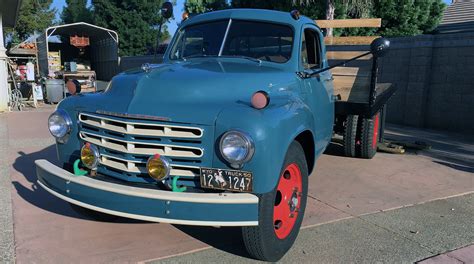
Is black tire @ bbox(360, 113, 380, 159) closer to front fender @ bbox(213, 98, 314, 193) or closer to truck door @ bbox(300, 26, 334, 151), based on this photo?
truck door @ bbox(300, 26, 334, 151)

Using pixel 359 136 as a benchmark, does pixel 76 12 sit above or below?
above

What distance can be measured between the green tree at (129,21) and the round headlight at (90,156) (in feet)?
106

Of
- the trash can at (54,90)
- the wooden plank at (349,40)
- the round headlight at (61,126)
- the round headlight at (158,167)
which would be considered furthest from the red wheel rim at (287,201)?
the trash can at (54,90)

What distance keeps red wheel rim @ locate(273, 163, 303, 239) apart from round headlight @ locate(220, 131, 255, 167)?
0.54m

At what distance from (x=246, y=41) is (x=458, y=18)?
18674 mm

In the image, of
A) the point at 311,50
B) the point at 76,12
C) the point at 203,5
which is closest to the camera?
the point at 311,50

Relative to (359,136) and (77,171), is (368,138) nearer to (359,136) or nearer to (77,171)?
(359,136)

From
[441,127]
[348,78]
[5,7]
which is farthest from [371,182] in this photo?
[5,7]

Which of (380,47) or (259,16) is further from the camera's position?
(259,16)

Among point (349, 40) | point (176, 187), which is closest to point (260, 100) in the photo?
point (176, 187)

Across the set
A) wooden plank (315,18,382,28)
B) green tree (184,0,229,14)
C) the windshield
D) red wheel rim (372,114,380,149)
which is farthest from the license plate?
green tree (184,0,229,14)

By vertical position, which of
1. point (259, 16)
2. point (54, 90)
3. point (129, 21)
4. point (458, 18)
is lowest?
point (54, 90)

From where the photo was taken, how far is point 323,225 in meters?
4.25

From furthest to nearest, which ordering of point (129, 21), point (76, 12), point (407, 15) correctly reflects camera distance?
point (76, 12)
point (129, 21)
point (407, 15)
